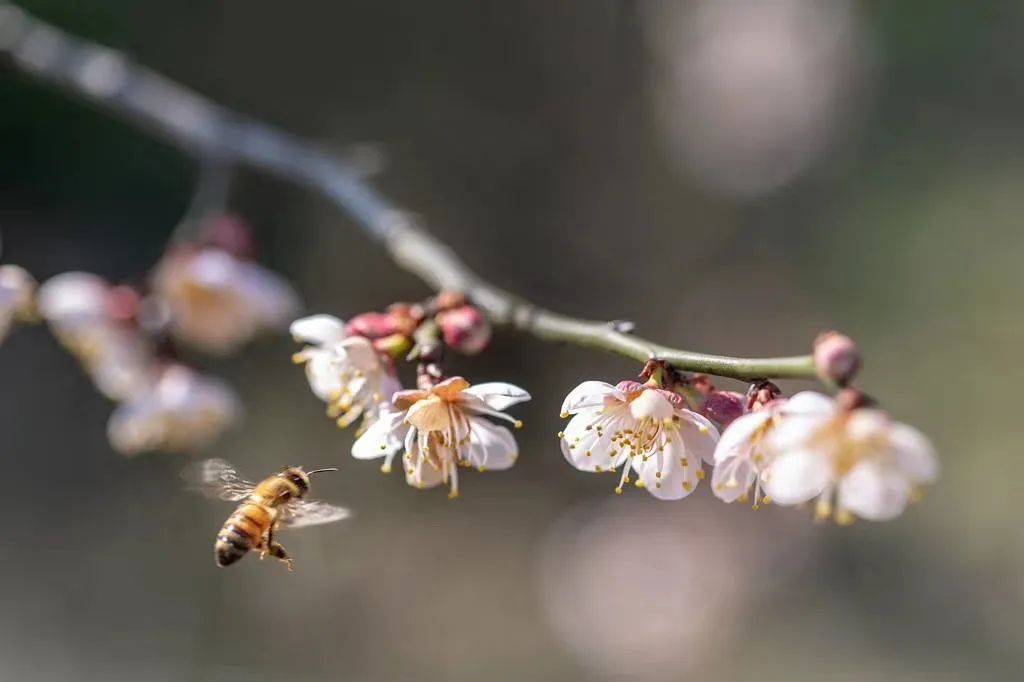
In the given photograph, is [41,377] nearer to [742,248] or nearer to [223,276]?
[223,276]

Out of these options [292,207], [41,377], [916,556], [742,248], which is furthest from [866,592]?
[41,377]

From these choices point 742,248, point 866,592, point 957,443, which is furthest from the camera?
point 742,248

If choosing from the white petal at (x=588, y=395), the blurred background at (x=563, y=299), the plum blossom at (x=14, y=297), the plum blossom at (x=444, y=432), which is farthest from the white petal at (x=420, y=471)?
the blurred background at (x=563, y=299)

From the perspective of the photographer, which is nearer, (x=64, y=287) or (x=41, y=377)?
(x=64, y=287)

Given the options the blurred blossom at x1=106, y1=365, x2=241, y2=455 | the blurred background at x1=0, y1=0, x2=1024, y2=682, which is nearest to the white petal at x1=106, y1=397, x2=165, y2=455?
the blurred blossom at x1=106, y1=365, x2=241, y2=455

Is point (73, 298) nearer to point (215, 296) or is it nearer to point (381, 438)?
point (215, 296)

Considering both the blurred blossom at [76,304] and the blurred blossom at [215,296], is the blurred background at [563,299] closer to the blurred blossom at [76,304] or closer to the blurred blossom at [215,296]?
the blurred blossom at [215,296]

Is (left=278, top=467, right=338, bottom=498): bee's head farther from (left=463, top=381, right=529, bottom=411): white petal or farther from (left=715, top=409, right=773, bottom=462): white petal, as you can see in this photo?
(left=715, top=409, right=773, bottom=462): white petal
